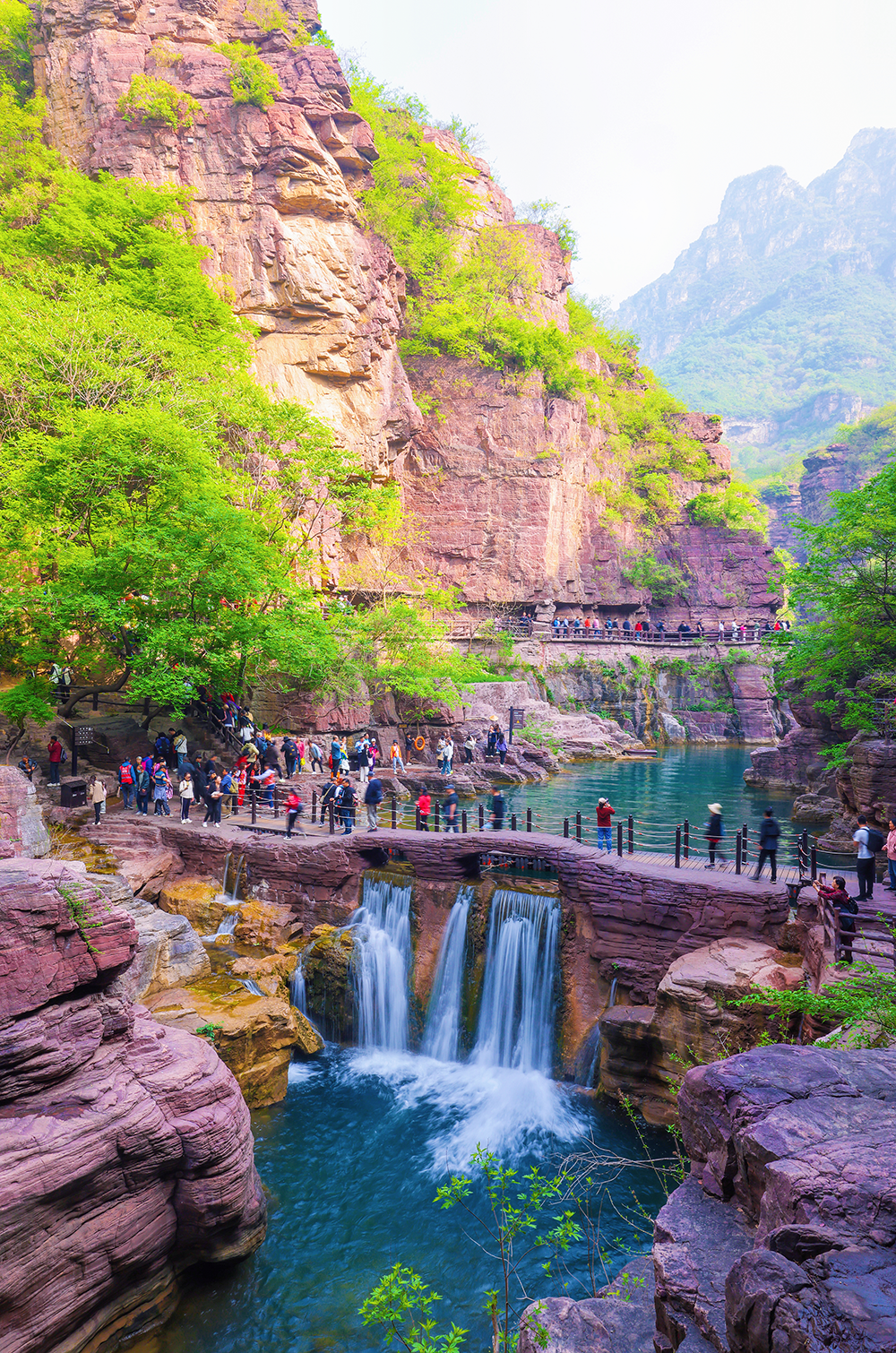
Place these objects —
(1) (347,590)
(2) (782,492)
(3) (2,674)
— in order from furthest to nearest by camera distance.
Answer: (2) (782,492), (1) (347,590), (3) (2,674)

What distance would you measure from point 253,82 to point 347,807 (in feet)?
124

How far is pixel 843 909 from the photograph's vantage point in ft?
35.6

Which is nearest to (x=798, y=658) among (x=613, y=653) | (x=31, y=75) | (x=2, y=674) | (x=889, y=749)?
(x=889, y=749)

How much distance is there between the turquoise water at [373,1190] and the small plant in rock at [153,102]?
42.2 meters

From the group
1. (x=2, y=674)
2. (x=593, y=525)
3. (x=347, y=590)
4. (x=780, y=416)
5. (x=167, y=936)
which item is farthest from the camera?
(x=780, y=416)

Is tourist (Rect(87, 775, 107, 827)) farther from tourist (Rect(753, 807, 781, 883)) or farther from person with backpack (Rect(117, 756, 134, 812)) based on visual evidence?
tourist (Rect(753, 807, 781, 883))

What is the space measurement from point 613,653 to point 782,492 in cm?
5817

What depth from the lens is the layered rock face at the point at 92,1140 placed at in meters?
7.57

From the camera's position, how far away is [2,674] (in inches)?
979

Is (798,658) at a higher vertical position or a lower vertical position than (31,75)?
lower

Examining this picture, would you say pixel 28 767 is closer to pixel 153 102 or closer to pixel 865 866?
pixel 865 866

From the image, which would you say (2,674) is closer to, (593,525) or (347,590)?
(347,590)

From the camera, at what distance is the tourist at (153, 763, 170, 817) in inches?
802

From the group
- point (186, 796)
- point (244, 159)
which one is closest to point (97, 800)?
point (186, 796)
